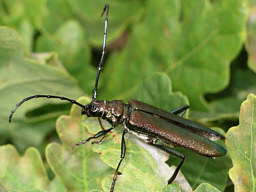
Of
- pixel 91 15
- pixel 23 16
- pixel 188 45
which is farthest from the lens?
pixel 91 15

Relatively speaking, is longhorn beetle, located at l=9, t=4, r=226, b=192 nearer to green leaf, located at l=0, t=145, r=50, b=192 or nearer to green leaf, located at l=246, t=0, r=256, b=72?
green leaf, located at l=0, t=145, r=50, b=192

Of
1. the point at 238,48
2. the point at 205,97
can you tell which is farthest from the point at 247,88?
the point at 238,48

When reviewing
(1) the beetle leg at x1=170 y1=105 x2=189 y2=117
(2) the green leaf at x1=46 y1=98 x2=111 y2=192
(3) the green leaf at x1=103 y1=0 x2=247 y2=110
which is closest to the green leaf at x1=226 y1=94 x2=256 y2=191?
(1) the beetle leg at x1=170 y1=105 x2=189 y2=117

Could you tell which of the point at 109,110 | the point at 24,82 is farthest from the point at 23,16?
the point at 109,110

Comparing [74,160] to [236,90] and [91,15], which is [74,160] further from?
[91,15]

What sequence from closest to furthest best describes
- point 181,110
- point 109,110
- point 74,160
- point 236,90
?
point 74,160, point 181,110, point 109,110, point 236,90

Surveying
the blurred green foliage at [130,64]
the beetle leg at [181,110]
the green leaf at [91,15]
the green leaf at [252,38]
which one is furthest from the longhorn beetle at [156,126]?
the green leaf at [91,15]

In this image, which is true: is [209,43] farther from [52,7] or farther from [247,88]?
[52,7]

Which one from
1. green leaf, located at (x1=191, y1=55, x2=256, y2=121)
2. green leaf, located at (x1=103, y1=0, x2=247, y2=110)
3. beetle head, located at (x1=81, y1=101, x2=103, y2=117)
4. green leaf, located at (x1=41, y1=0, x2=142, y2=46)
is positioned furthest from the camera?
green leaf, located at (x1=41, y1=0, x2=142, y2=46)
